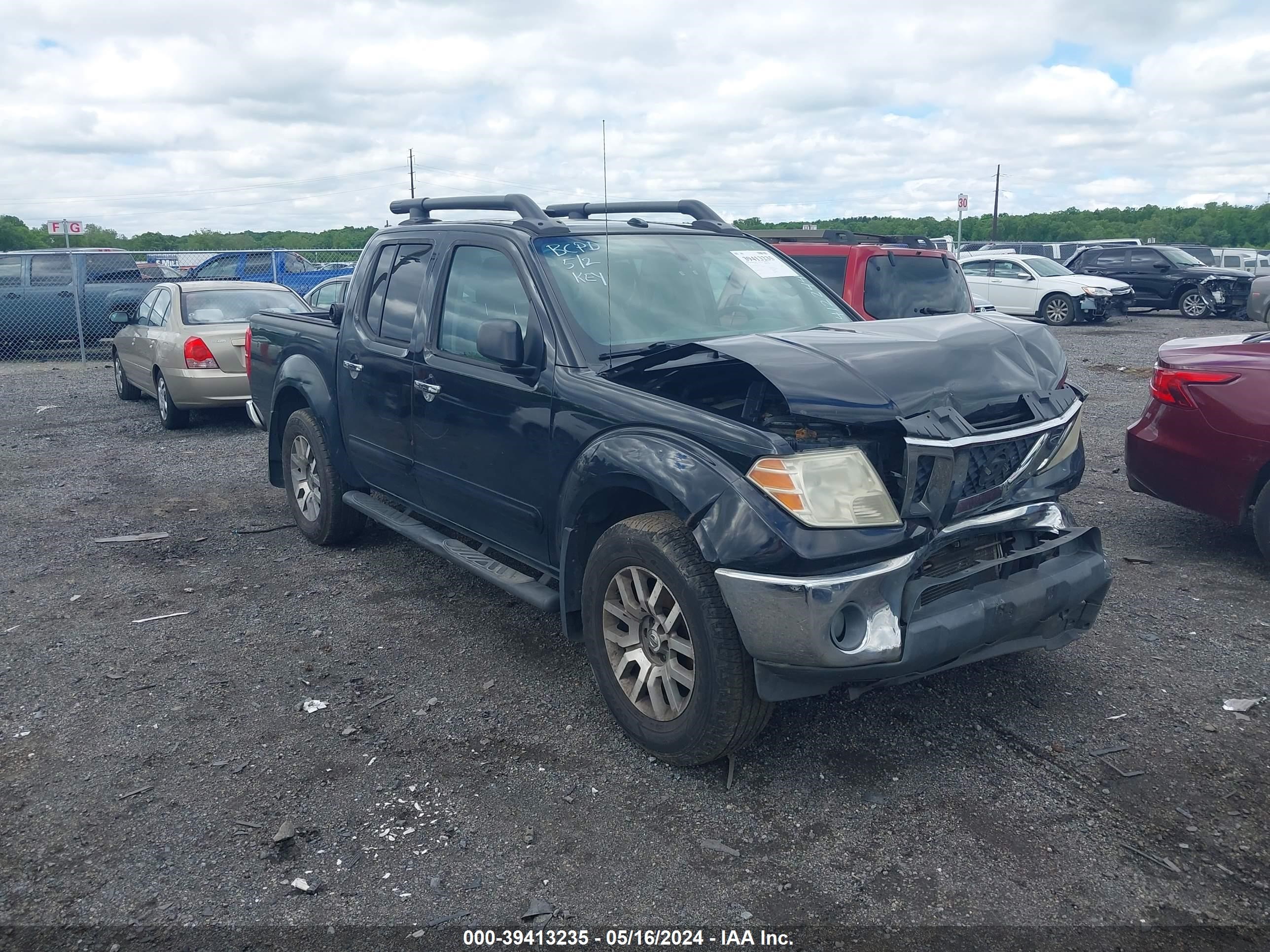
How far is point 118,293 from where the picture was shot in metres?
18.0

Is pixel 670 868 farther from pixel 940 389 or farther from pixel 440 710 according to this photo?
pixel 940 389

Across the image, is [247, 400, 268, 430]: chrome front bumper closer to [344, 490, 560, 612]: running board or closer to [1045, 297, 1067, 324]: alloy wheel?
[344, 490, 560, 612]: running board

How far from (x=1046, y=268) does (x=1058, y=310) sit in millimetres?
1289

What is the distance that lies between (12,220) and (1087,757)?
61.1 meters

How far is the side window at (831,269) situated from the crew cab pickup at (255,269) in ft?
40.1

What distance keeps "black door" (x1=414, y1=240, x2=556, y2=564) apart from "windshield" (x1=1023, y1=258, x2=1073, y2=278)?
20.6 m

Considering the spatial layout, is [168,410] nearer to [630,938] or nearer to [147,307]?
[147,307]

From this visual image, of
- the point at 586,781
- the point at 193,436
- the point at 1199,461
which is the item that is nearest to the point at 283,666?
the point at 586,781

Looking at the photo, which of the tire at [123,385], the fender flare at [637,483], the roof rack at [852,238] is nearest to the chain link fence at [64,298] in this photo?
the tire at [123,385]

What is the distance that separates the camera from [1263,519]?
5434mm

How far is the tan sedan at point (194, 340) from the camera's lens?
35.1 feet

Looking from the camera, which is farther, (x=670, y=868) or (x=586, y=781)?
(x=586, y=781)

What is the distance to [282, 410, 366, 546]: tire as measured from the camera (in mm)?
6152

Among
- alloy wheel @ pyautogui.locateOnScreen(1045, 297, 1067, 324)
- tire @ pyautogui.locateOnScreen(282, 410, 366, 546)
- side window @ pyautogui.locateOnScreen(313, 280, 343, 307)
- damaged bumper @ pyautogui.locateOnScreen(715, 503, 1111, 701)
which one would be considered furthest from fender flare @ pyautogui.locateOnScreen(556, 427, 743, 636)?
alloy wheel @ pyautogui.locateOnScreen(1045, 297, 1067, 324)
